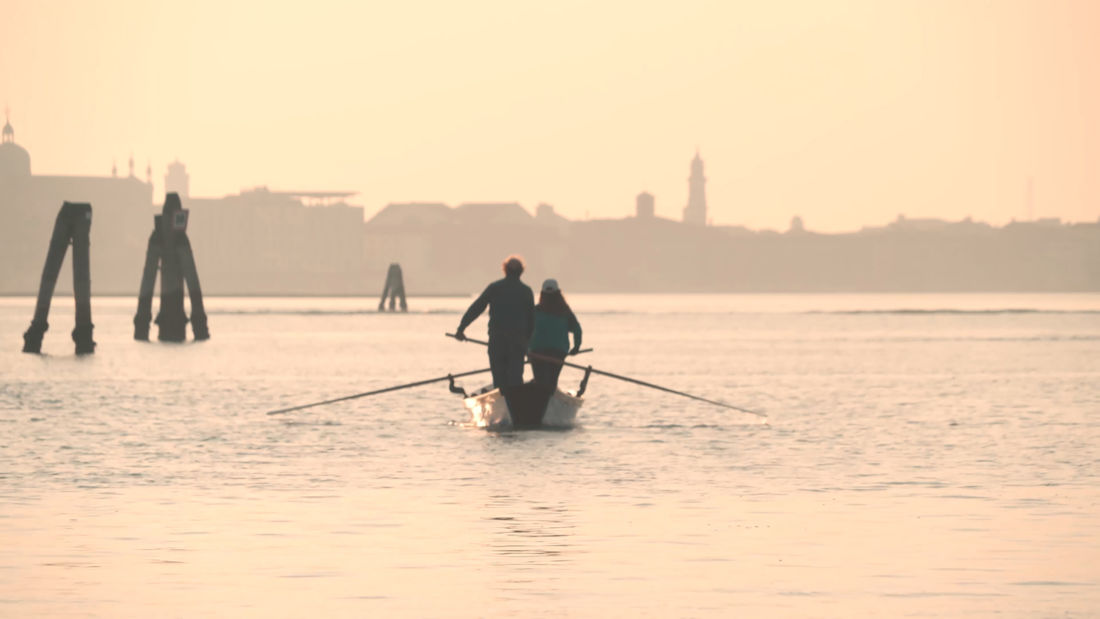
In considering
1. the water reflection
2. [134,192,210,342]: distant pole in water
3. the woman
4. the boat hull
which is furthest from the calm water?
[134,192,210,342]: distant pole in water

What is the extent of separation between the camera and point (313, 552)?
15.0 meters

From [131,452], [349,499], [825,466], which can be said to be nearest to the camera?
[349,499]

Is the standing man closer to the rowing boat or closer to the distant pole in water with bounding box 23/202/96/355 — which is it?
the rowing boat

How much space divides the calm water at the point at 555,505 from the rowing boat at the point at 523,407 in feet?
0.97

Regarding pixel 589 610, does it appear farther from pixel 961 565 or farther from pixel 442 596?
pixel 961 565

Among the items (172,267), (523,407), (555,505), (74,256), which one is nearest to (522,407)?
(523,407)

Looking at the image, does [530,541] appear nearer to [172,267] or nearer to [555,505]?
[555,505]

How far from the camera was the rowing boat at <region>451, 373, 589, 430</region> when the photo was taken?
26984 mm

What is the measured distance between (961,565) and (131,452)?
13104 mm

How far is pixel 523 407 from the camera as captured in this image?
2712 cm

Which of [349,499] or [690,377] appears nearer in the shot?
[349,499]

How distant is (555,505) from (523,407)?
879 centimetres

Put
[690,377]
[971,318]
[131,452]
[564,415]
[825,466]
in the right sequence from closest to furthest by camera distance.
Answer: [825,466]
[131,452]
[564,415]
[690,377]
[971,318]

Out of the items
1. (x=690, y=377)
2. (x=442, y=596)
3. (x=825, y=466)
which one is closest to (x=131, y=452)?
(x=825, y=466)
